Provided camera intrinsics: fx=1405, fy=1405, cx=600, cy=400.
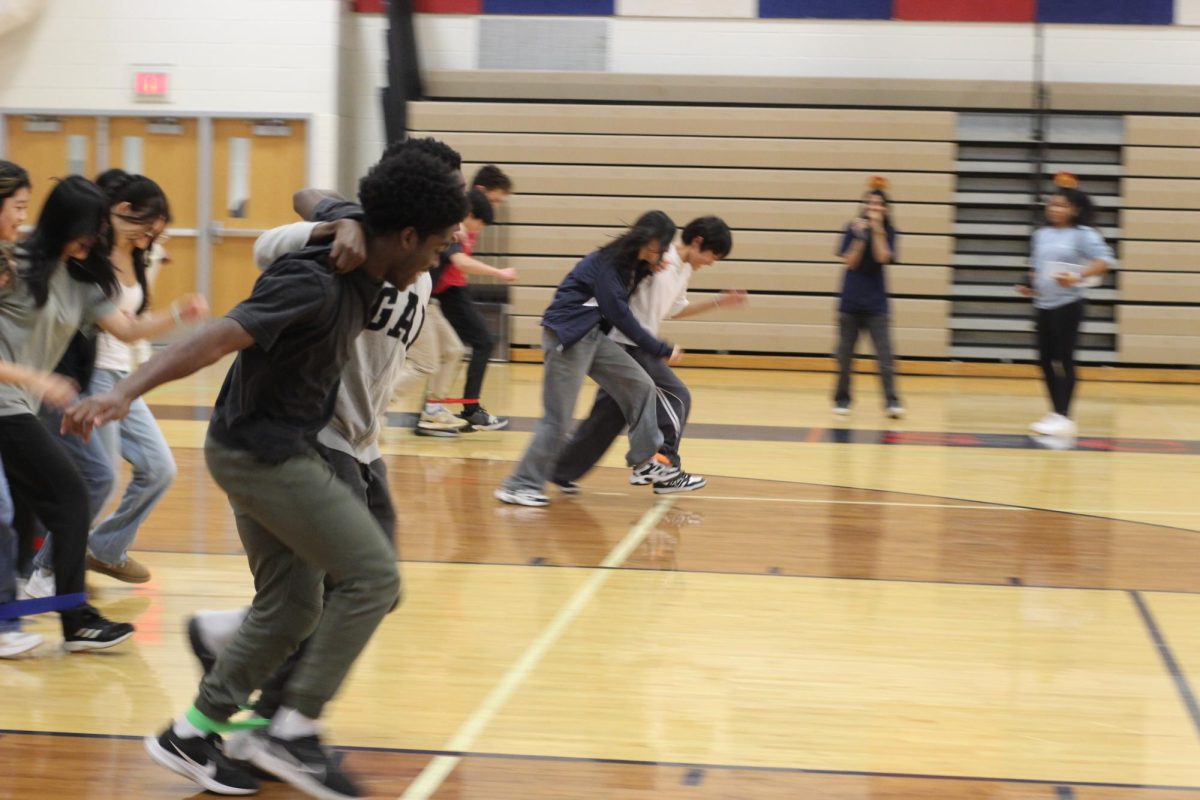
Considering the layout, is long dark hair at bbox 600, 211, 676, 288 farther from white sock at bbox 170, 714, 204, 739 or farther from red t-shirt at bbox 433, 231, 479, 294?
white sock at bbox 170, 714, 204, 739

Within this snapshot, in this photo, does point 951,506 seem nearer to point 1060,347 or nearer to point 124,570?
point 1060,347

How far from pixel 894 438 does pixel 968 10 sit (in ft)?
19.1

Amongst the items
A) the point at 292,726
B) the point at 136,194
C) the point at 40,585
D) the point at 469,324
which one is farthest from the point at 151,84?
the point at 292,726

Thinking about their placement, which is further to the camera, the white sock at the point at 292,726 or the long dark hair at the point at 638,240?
the long dark hair at the point at 638,240

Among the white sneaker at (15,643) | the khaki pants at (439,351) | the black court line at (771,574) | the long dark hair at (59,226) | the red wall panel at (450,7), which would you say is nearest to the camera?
the long dark hair at (59,226)

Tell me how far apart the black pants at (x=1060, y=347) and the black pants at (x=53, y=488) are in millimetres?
6739

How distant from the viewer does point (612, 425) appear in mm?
6570

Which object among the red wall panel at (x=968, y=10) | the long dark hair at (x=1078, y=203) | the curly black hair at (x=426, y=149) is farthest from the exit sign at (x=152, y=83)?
the curly black hair at (x=426, y=149)

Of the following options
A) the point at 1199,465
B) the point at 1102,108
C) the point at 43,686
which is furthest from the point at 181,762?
the point at 1102,108

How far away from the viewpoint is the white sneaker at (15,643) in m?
3.92

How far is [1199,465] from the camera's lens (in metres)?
7.90

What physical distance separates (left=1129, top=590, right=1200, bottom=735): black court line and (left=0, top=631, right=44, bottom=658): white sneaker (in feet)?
10.2

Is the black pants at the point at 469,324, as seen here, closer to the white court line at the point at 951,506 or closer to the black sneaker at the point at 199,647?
the white court line at the point at 951,506

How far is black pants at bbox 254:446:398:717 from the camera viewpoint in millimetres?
3127
